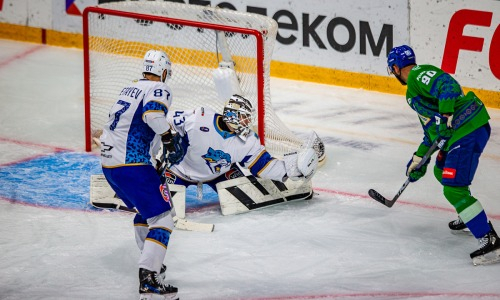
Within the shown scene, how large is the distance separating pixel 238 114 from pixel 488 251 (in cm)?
160

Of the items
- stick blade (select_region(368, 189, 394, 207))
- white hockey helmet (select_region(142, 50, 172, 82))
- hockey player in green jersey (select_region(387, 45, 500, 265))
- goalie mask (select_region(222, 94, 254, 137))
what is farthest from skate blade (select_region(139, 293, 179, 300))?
stick blade (select_region(368, 189, 394, 207))

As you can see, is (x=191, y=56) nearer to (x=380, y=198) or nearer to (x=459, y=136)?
(x=380, y=198)

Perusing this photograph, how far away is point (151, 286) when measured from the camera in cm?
449

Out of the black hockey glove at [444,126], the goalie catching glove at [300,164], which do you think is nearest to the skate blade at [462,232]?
the black hockey glove at [444,126]

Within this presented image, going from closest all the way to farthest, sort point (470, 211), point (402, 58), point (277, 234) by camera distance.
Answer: point (470, 211) < point (402, 58) < point (277, 234)

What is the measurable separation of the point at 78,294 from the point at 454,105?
213 centimetres

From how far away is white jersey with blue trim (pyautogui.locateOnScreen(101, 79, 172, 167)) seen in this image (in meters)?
4.67

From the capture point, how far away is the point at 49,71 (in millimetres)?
9164

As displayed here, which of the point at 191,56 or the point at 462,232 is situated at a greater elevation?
the point at 191,56

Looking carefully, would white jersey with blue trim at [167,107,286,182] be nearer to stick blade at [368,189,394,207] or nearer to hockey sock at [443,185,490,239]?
stick blade at [368,189,394,207]

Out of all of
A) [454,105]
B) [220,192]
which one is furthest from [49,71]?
[454,105]

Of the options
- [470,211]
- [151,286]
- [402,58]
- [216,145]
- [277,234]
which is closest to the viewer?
[151,286]

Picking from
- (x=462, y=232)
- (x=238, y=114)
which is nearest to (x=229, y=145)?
(x=238, y=114)

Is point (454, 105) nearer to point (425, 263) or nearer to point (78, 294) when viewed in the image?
point (425, 263)
